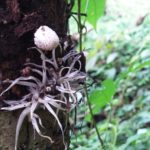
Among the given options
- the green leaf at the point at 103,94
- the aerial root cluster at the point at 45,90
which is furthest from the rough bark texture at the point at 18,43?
the green leaf at the point at 103,94

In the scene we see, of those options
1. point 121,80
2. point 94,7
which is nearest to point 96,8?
point 94,7

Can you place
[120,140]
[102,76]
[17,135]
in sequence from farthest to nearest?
[102,76] → [120,140] → [17,135]

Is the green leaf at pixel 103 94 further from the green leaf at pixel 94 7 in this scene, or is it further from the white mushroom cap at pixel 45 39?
the white mushroom cap at pixel 45 39

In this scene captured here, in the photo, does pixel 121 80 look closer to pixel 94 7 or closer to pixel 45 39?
pixel 94 7

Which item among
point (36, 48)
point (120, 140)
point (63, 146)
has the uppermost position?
point (120, 140)

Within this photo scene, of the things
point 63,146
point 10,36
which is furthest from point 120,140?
point 10,36

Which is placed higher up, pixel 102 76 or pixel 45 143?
pixel 102 76

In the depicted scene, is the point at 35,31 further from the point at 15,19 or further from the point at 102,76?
the point at 102,76
